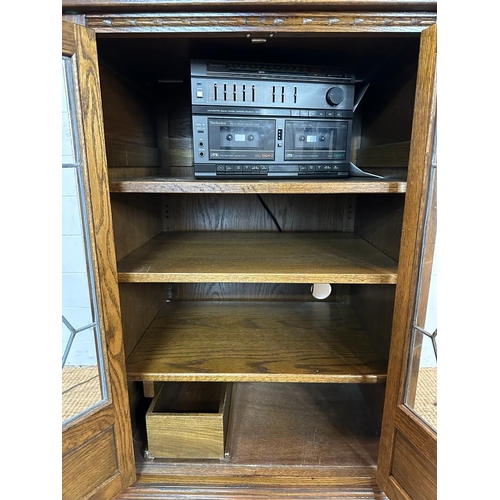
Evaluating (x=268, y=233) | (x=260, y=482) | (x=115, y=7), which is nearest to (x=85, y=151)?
(x=115, y=7)

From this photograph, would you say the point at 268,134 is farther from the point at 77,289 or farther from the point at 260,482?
the point at 260,482

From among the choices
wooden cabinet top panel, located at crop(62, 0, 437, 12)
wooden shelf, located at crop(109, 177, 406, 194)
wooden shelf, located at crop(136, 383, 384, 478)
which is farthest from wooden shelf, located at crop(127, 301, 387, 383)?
wooden cabinet top panel, located at crop(62, 0, 437, 12)

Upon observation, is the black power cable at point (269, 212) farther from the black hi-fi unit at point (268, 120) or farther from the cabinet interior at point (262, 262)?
the black hi-fi unit at point (268, 120)

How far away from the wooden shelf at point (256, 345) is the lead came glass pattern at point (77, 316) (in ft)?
0.38

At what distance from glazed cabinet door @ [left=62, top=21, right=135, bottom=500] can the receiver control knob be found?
0.55 m

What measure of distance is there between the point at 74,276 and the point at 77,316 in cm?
9

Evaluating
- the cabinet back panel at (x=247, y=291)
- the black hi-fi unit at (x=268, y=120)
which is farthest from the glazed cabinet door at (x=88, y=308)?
the cabinet back panel at (x=247, y=291)

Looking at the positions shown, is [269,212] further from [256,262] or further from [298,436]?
[298,436]

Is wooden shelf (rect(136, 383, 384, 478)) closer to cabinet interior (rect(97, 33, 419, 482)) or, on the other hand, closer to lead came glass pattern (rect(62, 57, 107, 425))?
cabinet interior (rect(97, 33, 419, 482))

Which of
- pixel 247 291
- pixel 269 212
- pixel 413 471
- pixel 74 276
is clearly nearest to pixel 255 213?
pixel 269 212

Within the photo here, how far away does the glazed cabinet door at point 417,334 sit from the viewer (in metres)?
0.68

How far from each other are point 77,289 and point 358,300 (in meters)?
0.91

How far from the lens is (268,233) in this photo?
128 cm

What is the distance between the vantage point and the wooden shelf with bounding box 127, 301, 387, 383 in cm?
88
